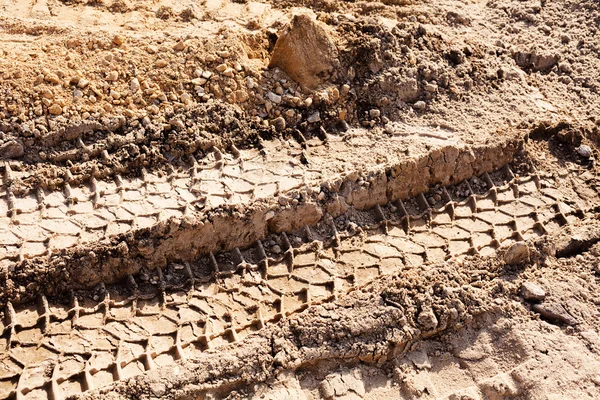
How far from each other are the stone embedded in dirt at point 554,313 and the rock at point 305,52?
2.39 m

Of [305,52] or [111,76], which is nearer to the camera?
[111,76]

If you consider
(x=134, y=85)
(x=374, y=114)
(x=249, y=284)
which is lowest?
(x=249, y=284)

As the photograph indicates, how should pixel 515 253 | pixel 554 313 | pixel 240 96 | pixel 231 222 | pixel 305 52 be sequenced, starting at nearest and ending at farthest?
pixel 554 313 → pixel 231 222 → pixel 515 253 → pixel 240 96 → pixel 305 52

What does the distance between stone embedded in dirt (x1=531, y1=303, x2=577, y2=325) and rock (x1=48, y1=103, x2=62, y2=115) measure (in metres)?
3.57

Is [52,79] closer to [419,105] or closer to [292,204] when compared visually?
[292,204]

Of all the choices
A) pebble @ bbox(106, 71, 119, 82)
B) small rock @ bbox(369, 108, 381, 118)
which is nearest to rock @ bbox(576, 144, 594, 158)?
small rock @ bbox(369, 108, 381, 118)

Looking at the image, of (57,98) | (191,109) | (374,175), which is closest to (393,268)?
(374,175)

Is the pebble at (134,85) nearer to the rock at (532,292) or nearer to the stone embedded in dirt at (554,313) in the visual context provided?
the rock at (532,292)

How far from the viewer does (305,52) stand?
5605 millimetres

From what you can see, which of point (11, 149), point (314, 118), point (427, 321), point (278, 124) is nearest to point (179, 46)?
point (278, 124)

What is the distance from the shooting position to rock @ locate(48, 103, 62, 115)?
16.6 ft

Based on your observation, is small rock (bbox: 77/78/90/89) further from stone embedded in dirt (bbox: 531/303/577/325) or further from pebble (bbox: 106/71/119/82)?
stone embedded in dirt (bbox: 531/303/577/325)

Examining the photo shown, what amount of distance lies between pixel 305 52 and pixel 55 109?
6.34ft

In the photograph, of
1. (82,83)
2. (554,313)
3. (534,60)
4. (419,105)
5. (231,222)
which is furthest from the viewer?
(534,60)
